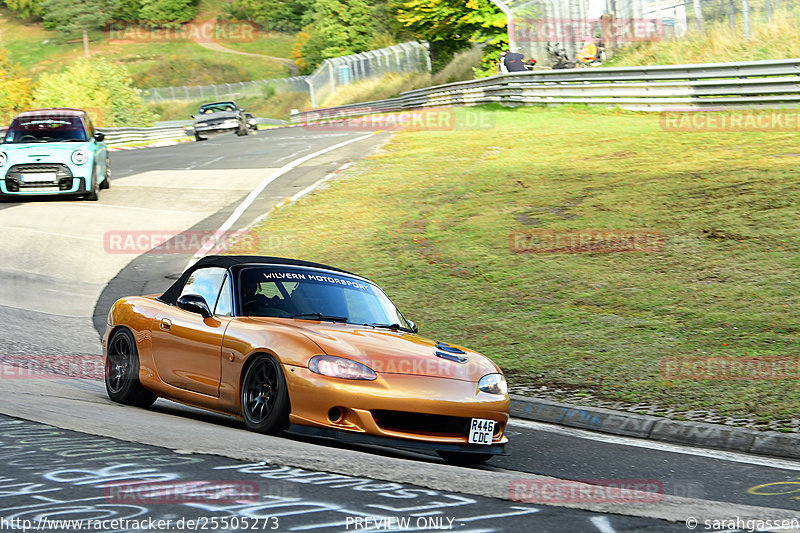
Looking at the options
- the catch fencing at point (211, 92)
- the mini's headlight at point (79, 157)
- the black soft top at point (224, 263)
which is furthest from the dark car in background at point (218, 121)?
the catch fencing at point (211, 92)

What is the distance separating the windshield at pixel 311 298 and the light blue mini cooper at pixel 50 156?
13138 millimetres

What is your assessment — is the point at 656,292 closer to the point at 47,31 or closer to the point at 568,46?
the point at 568,46

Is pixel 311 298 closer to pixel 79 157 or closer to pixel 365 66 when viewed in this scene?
pixel 79 157

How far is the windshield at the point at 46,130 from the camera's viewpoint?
20047 millimetres

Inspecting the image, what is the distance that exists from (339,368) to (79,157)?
588 inches

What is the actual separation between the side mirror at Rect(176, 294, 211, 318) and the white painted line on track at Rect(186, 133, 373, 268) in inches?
284

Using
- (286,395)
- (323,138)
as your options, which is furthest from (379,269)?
(323,138)

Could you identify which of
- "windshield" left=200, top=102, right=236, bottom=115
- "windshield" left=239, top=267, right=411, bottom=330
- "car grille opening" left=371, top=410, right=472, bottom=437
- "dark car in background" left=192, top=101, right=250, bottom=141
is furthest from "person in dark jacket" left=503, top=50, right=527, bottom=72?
"car grille opening" left=371, top=410, right=472, bottom=437

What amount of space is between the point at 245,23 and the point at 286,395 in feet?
473

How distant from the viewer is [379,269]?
603 inches

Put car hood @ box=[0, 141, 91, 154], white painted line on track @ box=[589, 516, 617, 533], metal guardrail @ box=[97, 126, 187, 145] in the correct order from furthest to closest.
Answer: metal guardrail @ box=[97, 126, 187, 145] → car hood @ box=[0, 141, 91, 154] → white painted line on track @ box=[589, 516, 617, 533]

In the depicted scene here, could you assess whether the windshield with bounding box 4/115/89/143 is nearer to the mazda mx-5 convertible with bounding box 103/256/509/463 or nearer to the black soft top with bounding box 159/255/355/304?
the mazda mx-5 convertible with bounding box 103/256/509/463

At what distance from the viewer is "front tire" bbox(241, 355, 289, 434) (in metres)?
6.75

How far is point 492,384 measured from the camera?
7.23 meters
